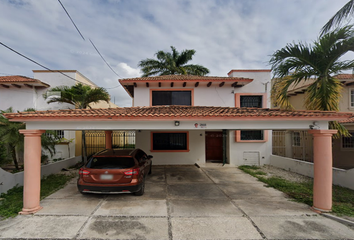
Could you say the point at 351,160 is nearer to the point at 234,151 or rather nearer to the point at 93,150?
the point at 234,151

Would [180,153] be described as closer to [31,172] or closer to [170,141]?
[170,141]

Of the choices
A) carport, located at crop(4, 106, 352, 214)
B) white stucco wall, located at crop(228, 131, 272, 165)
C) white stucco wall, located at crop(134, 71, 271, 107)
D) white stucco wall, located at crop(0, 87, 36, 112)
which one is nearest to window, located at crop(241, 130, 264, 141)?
white stucco wall, located at crop(228, 131, 272, 165)

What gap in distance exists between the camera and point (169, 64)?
64.8ft

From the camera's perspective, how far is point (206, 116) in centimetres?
499

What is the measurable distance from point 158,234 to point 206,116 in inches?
117

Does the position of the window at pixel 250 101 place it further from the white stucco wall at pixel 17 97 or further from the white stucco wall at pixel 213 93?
the white stucco wall at pixel 17 97

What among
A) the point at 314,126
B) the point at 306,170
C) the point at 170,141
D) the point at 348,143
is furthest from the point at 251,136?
the point at 314,126

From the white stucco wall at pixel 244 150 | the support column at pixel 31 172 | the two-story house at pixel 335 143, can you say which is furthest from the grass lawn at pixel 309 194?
the support column at pixel 31 172

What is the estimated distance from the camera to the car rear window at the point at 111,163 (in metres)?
5.40

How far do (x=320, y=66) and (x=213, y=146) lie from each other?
24.7 feet

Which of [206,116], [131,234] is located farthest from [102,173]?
[206,116]

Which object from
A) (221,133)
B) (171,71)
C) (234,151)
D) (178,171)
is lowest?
(178,171)

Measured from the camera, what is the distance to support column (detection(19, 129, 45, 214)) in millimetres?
4719

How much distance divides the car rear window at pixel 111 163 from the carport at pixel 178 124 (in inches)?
43.4
